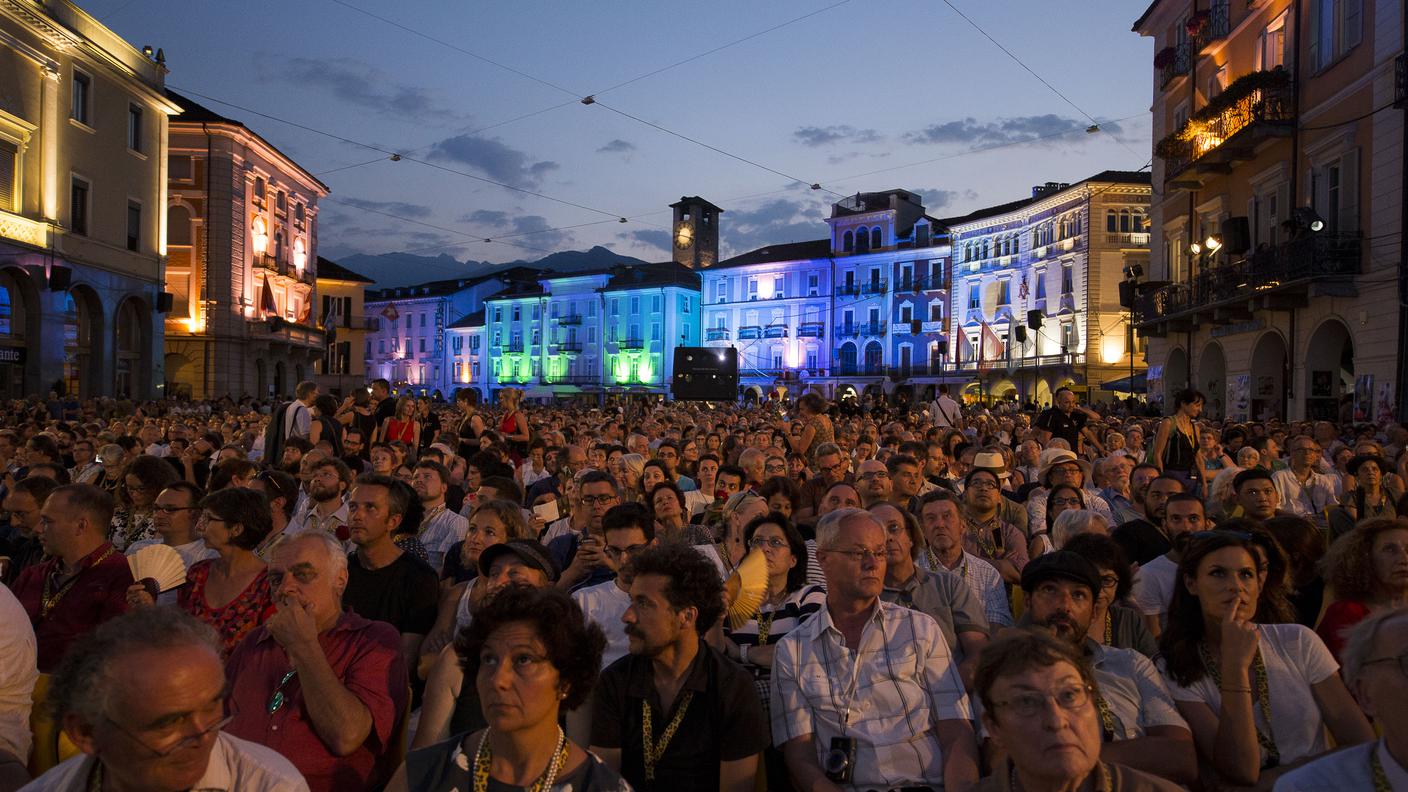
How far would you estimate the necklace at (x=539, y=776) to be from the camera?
2.82m

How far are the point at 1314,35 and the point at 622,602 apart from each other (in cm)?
2175

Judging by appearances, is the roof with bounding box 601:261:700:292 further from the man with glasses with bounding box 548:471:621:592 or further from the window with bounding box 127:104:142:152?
the man with glasses with bounding box 548:471:621:592

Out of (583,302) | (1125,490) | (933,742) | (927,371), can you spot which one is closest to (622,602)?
(933,742)

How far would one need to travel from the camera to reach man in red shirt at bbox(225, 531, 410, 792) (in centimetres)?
332

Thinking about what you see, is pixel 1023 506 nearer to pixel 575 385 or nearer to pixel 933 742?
pixel 933 742

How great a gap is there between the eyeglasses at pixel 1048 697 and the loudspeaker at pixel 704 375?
113 ft

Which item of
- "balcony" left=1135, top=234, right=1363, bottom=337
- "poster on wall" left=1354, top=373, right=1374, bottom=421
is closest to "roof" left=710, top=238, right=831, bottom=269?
"balcony" left=1135, top=234, right=1363, bottom=337

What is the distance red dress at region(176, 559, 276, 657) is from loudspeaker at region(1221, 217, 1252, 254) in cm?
2264

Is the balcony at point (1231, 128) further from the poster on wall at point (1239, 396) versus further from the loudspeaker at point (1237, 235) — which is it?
the poster on wall at point (1239, 396)

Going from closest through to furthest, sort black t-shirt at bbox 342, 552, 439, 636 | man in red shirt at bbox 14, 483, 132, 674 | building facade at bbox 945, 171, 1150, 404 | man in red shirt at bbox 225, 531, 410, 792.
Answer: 1. man in red shirt at bbox 225, 531, 410, 792
2. man in red shirt at bbox 14, 483, 132, 674
3. black t-shirt at bbox 342, 552, 439, 636
4. building facade at bbox 945, 171, 1150, 404

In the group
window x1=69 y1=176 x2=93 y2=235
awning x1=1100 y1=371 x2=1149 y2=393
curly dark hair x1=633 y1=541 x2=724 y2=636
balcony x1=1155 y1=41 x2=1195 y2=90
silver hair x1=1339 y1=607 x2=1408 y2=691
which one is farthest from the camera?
awning x1=1100 y1=371 x2=1149 y2=393

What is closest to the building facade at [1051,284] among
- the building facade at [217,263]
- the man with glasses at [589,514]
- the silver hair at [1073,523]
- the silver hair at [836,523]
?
Answer: the building facade at [217,263]

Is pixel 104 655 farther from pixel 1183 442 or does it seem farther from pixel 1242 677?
pixel 1183 442

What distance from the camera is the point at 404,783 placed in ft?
9.29
